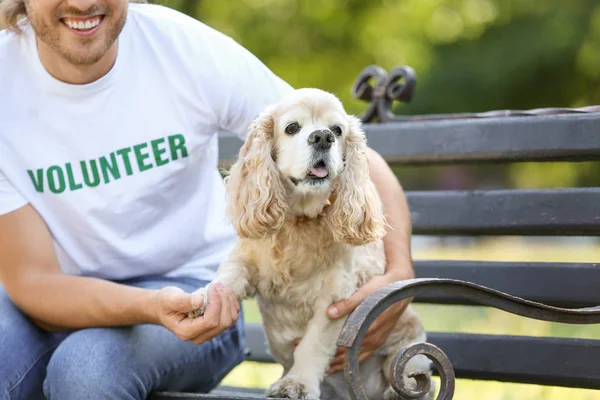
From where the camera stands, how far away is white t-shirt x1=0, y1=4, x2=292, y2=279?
2637mm

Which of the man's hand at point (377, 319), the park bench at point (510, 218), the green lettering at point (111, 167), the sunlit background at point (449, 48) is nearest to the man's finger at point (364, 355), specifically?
the man's hand at point (377, 319)

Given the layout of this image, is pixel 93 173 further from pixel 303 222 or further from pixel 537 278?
pixel 537 278

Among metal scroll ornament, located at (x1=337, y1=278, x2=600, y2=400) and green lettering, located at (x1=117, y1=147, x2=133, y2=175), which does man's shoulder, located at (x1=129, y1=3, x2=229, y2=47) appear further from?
metal scroll ornament, located at (x1=337, y1=278, x2=600, y2=400)

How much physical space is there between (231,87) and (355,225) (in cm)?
62

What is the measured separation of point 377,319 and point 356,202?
33 cm

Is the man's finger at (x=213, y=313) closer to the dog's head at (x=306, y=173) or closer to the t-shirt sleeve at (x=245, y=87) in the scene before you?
the dog's head at (x=306, y=173)

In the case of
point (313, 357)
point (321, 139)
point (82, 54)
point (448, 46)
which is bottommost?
point (313, 357)

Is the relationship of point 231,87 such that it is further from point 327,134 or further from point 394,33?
point 394,33

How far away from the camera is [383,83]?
3211 mm

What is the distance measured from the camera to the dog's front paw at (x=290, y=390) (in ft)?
7.55

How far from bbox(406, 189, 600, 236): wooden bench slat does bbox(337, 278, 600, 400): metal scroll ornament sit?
68 cm

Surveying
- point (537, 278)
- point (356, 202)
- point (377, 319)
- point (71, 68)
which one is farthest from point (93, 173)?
point (537, 278)

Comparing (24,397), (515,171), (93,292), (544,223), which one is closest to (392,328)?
(544,223)

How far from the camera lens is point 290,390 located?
231 centimetres
